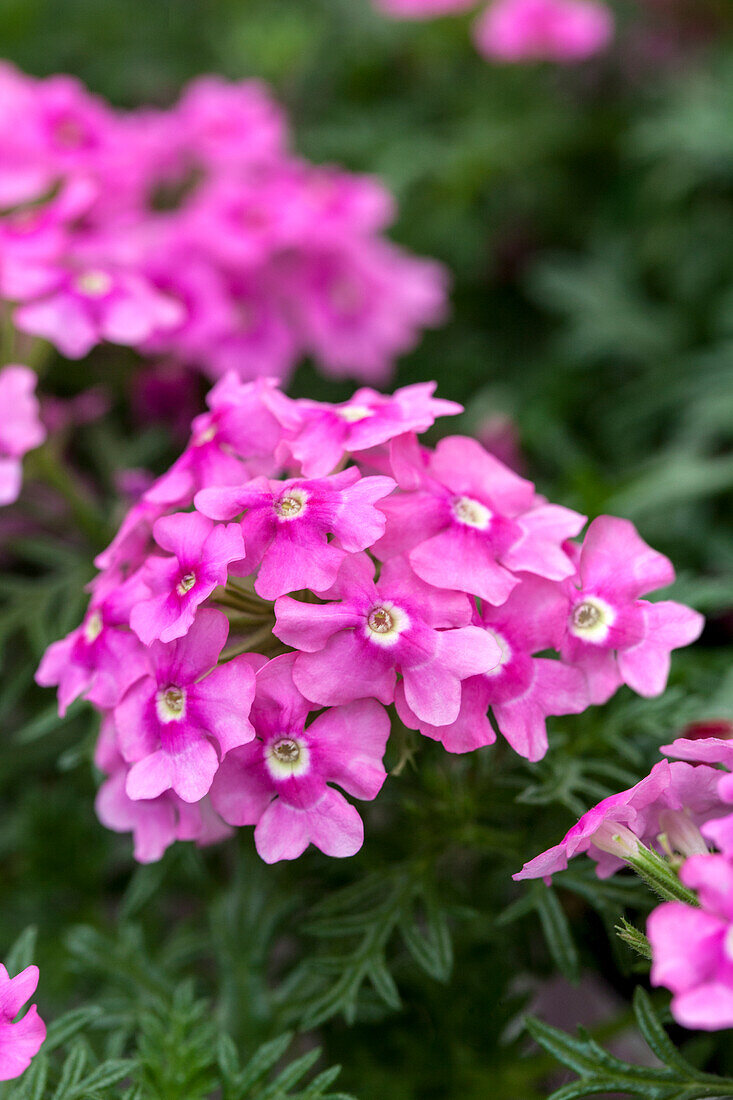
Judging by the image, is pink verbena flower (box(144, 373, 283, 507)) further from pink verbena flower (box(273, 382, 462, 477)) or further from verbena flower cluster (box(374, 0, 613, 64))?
verbena flower cluster (box(374, 0, 613, 64))

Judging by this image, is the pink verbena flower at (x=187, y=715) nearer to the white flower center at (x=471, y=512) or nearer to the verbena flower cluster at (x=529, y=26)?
the white flower center at (x=471, y=512)

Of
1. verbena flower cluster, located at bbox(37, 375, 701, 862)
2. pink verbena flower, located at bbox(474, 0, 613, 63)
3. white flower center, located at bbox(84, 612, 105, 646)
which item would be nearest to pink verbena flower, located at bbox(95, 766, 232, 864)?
verbena flower cluster, located at bbox(37, 375, 701, 862)

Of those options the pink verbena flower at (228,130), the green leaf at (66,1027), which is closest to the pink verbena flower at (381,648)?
the green leaf at (66,1027)

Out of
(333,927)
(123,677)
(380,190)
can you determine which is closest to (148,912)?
(333,927)

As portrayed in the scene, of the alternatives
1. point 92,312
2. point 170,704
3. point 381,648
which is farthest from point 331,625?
point 92,312

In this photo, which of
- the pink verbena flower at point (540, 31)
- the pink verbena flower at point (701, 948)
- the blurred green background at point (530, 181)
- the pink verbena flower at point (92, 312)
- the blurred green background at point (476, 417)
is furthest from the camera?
the pink verbena flower at point (540, 31)

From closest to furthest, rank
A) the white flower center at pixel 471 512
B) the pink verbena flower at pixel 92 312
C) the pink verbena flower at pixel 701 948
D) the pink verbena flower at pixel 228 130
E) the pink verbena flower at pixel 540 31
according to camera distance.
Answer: the pink verbena flower at pixel 701 948 → the white flower center at pixel 471 512 → the pink verbena flower at pixel 92 312 → the pink verbena flower at pixel 228 130 → the pink verbena flower at pixel 540 31

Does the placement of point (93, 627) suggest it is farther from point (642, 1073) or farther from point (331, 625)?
point (642, 1073)
